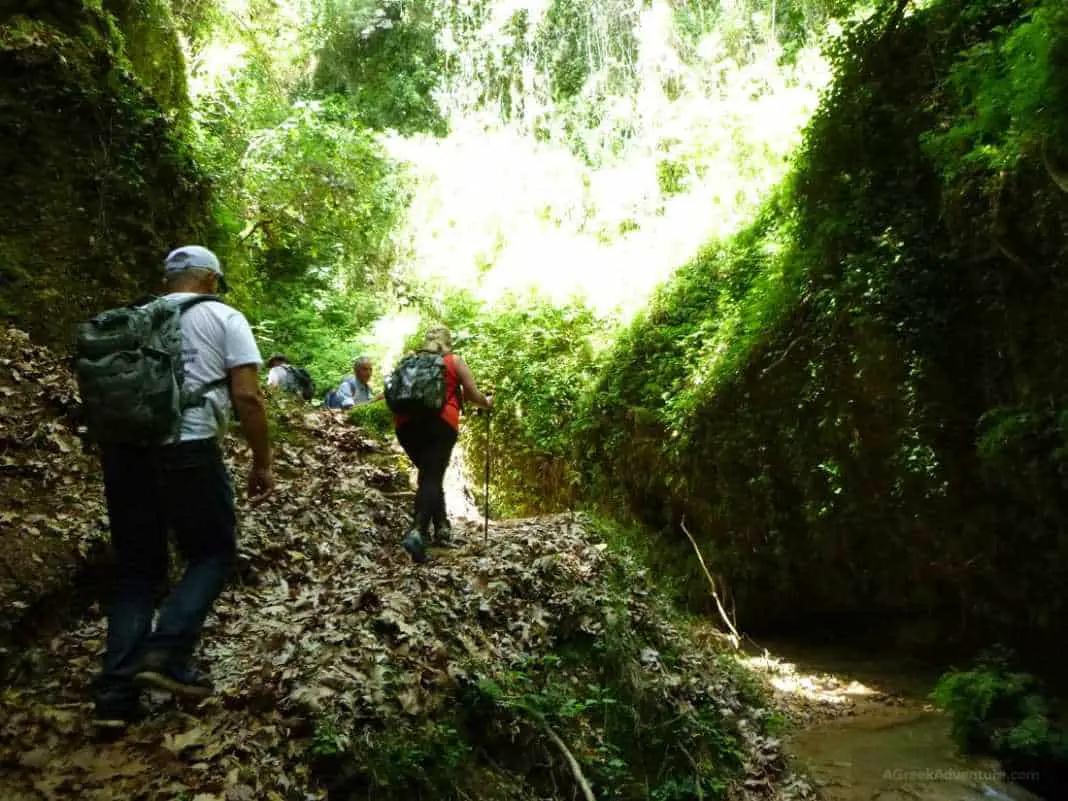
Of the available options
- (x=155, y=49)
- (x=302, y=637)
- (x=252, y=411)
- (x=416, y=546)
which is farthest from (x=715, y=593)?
(x=155, y=49)

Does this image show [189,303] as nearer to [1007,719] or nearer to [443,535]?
[443,535]

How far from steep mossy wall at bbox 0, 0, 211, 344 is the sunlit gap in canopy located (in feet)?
22.5

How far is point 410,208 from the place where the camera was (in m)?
17.3

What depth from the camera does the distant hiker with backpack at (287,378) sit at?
10.9m

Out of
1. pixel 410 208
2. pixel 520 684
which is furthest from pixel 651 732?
pixel 410 208

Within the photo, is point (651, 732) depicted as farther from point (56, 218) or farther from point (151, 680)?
point (56, 218)

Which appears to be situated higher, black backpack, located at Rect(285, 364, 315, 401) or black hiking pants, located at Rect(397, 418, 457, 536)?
black backpack, located at Rect(285, 364, 315, 401)

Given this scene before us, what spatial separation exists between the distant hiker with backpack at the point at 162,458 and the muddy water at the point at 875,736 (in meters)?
Answer: 4.55

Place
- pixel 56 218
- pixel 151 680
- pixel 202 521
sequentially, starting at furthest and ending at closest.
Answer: pixel 56 218 < pixel 202 521 < pixel 151 680

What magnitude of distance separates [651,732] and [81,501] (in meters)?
4.02

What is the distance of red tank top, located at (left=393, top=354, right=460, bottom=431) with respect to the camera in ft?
19.8

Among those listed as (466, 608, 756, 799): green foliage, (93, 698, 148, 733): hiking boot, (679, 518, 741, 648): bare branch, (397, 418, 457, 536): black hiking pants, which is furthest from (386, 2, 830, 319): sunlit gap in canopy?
(93, 698, 148, 733): hiking boot

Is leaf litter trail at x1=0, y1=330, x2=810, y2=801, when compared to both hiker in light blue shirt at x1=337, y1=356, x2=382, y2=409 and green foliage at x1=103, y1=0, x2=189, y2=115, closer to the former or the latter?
hiker in light blue shirt at x1=337, y1=356, x2=382, y2=409

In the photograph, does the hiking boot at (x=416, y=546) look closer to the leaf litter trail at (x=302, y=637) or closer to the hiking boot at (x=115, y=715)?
the leaf litter trail at (x=302, y=637)
